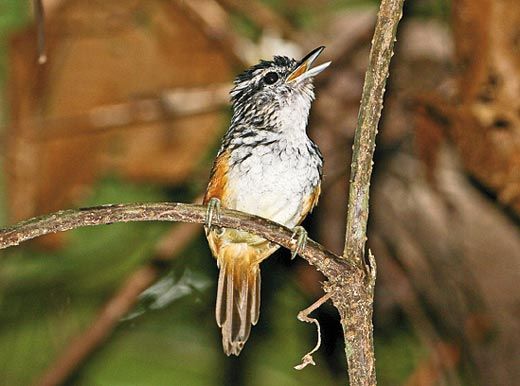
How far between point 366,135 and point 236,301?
4.17ft

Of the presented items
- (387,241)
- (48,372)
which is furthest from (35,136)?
(387,241)

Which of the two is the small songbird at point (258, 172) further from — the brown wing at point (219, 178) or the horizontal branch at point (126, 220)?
the horizontal branch at point (126, 220)

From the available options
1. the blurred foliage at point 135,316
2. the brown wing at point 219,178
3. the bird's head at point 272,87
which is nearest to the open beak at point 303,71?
the bird's head at point 272,87

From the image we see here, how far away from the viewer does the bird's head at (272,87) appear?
140 inches

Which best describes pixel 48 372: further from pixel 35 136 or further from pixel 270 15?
pixel 270 15

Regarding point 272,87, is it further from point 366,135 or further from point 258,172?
point 366,135

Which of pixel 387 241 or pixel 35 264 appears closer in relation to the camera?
pixel 35 264

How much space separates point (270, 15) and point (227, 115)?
633 millimetres

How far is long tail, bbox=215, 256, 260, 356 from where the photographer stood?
3.34 m

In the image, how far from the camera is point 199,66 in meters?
5.54

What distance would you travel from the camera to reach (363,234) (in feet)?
7.98

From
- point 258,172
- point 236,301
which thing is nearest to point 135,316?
point 236,301

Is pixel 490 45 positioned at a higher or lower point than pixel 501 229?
higher

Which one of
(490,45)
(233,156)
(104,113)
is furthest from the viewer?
(104,113)
